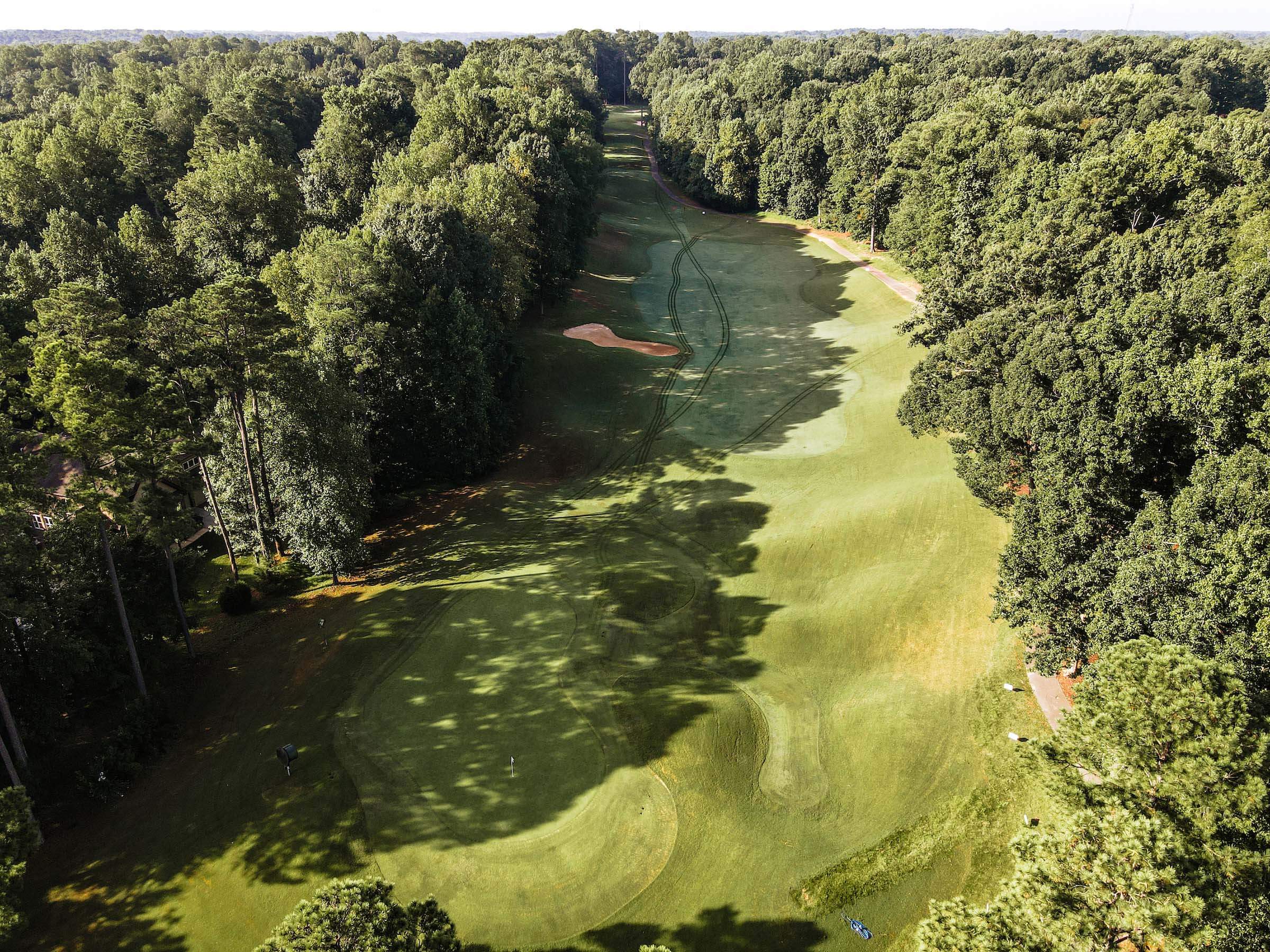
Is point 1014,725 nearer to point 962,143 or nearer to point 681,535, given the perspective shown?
point 681,535

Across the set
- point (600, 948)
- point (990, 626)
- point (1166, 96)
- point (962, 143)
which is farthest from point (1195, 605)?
point (1166, 96)

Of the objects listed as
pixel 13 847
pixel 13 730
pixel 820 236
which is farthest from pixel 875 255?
pixel 13 847

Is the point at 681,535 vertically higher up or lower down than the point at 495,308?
lower down

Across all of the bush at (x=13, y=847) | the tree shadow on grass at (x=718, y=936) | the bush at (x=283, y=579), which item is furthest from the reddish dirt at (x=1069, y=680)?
the bush at (x=283, y=579)

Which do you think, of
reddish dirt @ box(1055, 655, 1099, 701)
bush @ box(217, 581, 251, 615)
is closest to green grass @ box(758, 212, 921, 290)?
reddish dirt @ box(1055, 655, 1099, 701)

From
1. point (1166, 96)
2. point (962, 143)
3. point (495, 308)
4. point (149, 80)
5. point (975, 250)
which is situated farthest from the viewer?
point (149, 80)

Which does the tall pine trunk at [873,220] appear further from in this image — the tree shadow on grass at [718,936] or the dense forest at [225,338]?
the tree shadow on grass at [718,936]
